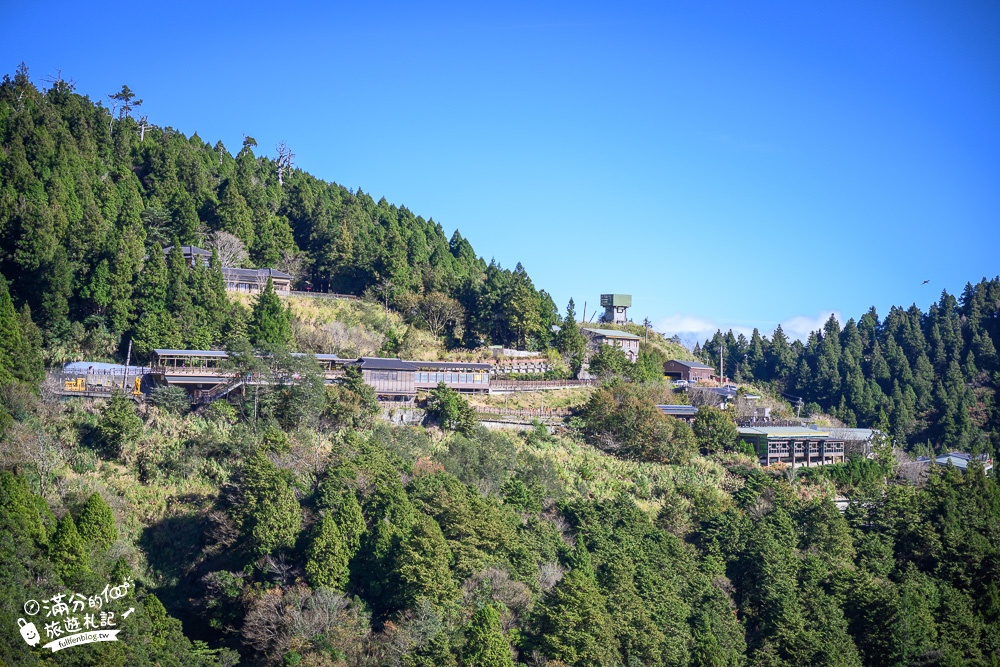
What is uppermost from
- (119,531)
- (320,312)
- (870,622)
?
(320,312)

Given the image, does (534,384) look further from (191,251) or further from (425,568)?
(425,568)

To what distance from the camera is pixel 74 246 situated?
39281 millimetres

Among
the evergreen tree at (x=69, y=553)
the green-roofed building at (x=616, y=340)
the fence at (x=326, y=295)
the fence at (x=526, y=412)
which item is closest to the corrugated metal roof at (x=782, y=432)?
the fence at (x=526, y=412)

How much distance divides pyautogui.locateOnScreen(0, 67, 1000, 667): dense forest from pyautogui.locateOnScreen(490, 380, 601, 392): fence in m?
0.83

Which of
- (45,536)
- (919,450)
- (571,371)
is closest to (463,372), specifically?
(571,371)

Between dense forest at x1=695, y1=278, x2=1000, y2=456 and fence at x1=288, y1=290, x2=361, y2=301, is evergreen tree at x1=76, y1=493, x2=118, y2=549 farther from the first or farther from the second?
dense forest at x1=695, y1=278, x2=1000, y2=456

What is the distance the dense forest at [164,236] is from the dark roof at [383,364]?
20.6 ft

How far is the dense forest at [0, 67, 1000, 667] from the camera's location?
25.5 m

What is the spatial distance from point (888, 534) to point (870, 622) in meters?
6.07

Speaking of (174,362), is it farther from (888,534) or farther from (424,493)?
(888,534)

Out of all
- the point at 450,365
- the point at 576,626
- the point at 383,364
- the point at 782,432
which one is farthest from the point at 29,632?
the point at 782,432

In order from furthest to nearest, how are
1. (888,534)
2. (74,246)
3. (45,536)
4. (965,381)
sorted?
(965,381), (74,246), (888,534), (45,536)

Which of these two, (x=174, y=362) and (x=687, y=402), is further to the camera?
(x=687, y=402)

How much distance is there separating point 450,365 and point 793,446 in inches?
618
